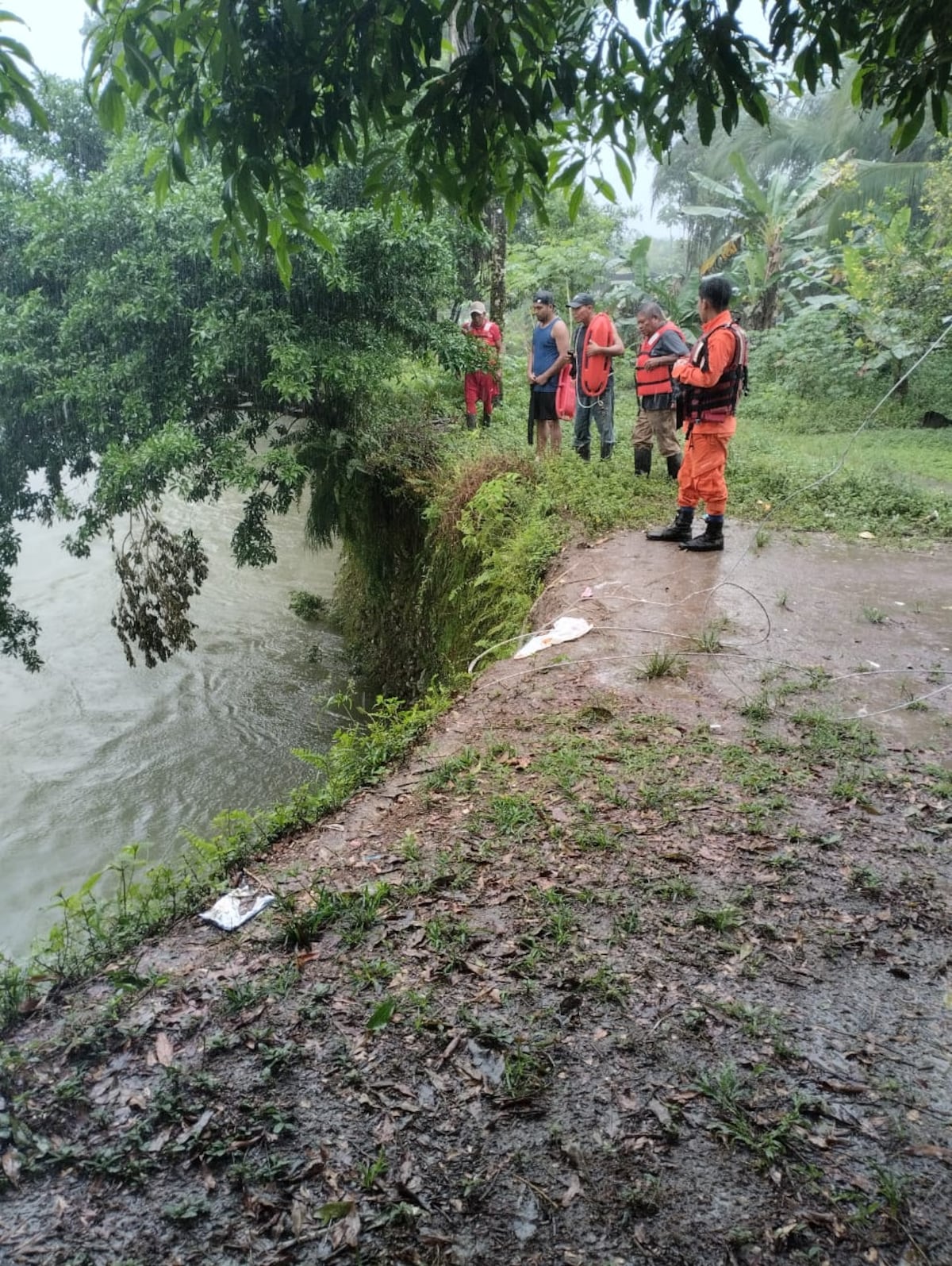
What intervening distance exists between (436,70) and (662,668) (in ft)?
11.2

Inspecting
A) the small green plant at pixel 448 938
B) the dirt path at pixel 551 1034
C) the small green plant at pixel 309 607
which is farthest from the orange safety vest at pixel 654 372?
the small green plant at pixel 309 607

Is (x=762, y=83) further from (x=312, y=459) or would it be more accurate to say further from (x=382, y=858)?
(x=312, y=459)

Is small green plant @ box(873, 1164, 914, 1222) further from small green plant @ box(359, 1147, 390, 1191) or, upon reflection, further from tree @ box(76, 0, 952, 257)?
tree @ box(76, 0, 952, 257)

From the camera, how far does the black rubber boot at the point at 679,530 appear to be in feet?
23.3

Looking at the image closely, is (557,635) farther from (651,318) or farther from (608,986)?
(651,318)

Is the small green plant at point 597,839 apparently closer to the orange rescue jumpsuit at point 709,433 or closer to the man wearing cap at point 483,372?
the orange rescue jumpsuit at point 709,433

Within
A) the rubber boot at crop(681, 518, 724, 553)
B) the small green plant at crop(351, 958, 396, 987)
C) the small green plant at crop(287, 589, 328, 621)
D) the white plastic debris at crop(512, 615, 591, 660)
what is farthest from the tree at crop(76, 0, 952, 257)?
the small green plant at crop(287, 589, 328, 621)

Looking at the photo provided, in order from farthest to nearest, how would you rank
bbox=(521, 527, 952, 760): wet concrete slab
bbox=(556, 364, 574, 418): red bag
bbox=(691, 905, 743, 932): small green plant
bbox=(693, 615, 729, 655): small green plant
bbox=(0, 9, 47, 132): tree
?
bbox=(556, 364, 574, 418): red bag, bbox=(693, 615, 729, 655): small green plant, bbox=(521, 527, 952, 760): wet concrete slab, bbox=(691, 905, 743, 932): small green plant, bbox=(0, 9, 47, 132): tree

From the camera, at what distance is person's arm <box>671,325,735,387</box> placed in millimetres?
6180

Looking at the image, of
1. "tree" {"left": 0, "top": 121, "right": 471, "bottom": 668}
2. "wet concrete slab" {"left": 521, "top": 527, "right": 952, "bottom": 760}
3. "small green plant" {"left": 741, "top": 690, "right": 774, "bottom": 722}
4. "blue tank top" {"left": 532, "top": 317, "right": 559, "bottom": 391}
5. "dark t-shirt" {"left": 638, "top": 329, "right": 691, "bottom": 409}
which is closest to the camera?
"small green plant" {"left": 741, "top": 690, "right": 774, "bottom": 722}

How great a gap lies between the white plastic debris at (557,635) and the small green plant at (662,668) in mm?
643

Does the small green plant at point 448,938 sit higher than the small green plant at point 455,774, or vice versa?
the small green plant at point 455,774

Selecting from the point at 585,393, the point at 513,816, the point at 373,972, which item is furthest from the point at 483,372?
the point at 373,972

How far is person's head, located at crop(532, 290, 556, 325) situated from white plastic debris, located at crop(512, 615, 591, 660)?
14.9ft
